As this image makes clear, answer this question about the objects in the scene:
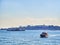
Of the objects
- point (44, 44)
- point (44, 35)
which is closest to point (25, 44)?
point (44, 44)

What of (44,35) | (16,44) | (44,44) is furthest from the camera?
(44,35)

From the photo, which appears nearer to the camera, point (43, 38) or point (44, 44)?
point (44, 44)

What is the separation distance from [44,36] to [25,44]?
2615 millimetres

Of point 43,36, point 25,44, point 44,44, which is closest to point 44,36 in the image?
point 43,36

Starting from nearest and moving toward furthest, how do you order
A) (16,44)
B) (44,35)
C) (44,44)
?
(16,44) → (44,44) → (44,35)

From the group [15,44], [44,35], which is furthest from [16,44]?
[44,35]

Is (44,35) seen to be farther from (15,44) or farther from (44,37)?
(15,44)

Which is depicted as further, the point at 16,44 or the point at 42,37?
the point at 42,37

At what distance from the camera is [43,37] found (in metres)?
9.52

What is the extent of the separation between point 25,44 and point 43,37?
8.92ft

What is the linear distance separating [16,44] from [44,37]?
2.95 meters

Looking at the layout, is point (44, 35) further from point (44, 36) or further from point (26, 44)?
point (26, 44)

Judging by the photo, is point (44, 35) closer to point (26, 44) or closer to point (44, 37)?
point (44, 37)

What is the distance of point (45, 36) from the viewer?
376 inches
